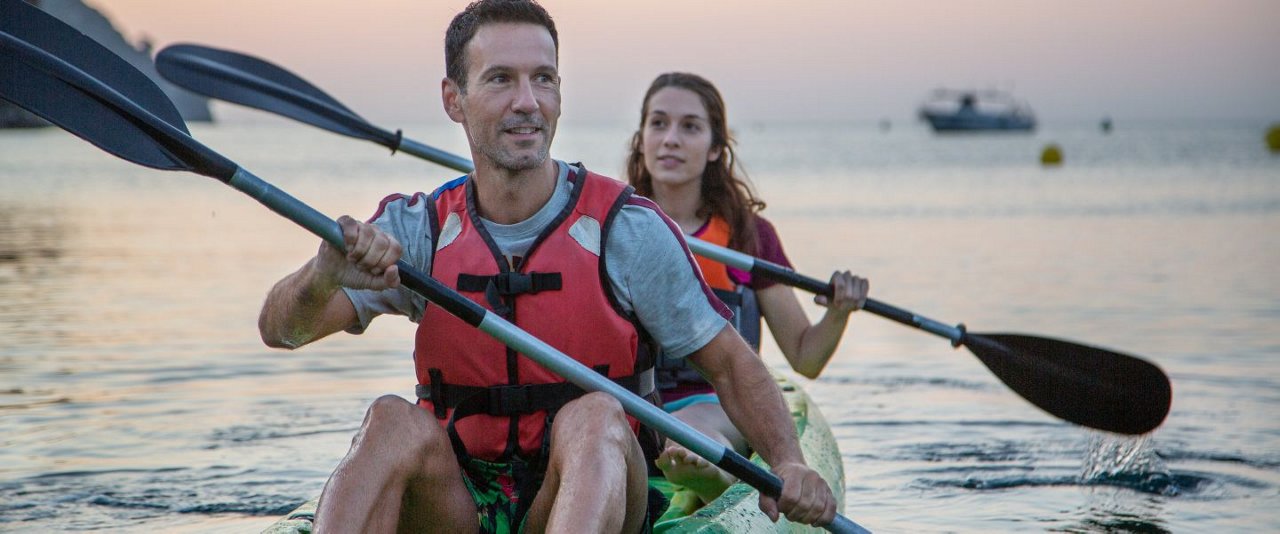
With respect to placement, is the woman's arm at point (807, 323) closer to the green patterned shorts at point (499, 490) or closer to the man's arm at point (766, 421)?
the man's arm at point (766, 421)

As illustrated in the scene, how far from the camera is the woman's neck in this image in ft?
16.3

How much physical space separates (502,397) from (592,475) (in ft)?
1.30

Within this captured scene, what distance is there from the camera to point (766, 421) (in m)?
3.13

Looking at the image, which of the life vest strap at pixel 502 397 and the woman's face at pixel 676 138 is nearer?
the life vest strap at pixel 502 397

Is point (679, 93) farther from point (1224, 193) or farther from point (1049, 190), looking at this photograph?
point (1049, 190)

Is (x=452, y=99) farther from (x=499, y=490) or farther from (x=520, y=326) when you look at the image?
(x=499, y=490)

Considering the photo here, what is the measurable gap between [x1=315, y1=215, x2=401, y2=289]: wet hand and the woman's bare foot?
0.86m

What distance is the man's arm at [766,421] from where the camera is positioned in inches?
120

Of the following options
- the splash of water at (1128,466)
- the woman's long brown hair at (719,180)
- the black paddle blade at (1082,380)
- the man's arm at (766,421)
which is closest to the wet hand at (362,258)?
the man's arm at (766,421)

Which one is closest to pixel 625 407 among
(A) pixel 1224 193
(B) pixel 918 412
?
(B) pixel 918 412

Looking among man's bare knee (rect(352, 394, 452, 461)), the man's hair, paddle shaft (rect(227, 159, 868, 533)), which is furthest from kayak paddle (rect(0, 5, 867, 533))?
the man's hair

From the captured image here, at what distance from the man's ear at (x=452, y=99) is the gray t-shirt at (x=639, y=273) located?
0.86ft

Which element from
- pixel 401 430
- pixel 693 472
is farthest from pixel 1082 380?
pixel 401 430

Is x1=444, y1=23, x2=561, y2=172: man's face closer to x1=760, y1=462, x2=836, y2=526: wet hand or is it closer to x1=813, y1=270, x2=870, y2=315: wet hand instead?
x1=760, y1=462, x2=836, y2=526: wet hand
